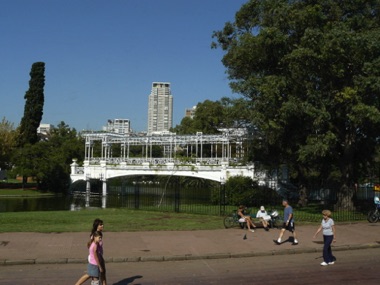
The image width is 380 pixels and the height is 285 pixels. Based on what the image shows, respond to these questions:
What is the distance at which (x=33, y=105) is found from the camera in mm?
63719

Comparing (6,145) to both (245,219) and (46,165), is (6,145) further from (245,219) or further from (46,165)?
(245,219)

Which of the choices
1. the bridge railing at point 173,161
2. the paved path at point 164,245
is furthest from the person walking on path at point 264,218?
the bridge railing at point 173,161

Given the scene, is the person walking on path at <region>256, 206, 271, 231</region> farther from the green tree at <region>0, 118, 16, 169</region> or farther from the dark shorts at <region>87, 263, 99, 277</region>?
the green tree at <region>0, 118, 16, 169</region>

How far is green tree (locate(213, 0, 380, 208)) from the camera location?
2127cm

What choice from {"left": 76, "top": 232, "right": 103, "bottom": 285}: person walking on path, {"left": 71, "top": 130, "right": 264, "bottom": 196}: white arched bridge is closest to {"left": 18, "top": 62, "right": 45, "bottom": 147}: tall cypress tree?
{"left": 71, "top": 130, "right": 264, "bottom": 196}: white arched bridge

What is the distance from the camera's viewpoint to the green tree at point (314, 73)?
69.8 ft

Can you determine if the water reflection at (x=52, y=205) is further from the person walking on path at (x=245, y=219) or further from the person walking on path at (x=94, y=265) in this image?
the person walking on path at (x=94, y=265)

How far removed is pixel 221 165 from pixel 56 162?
28.1 metres

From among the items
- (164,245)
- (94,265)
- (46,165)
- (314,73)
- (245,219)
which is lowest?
(164,245)

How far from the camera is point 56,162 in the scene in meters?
60.7

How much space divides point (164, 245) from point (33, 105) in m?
54.8

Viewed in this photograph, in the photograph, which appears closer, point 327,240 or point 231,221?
point 327,240

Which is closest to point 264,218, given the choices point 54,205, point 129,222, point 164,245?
point 164,245

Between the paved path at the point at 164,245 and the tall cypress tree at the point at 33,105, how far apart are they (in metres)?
51.3
